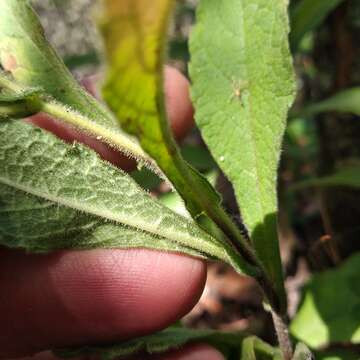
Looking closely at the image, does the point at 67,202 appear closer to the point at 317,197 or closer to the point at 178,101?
the point at 178,101

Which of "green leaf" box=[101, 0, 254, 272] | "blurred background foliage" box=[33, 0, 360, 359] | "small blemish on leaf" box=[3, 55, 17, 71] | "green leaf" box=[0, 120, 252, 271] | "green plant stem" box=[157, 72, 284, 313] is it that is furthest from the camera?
"blurred background foliage" box=[33, 0, 360, 359]

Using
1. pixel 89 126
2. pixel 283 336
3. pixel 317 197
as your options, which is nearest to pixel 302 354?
pixel 283 336

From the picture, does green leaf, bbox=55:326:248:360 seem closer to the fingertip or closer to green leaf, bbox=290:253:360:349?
green leaf, bbox=290:253:360:349

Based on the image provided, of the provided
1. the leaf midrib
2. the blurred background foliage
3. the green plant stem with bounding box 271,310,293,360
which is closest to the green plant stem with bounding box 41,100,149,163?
the leaf midrib

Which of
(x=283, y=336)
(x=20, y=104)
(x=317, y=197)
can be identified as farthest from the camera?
(x=317, y=197)

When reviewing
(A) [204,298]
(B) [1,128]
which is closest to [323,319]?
(B) [1,128]

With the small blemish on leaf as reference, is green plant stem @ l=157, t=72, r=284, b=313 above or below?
below

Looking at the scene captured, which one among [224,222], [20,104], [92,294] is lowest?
[92,294]
